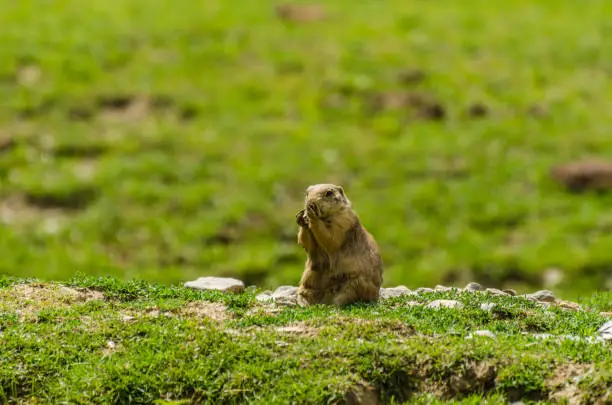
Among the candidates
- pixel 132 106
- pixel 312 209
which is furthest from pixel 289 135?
pixel 312 209

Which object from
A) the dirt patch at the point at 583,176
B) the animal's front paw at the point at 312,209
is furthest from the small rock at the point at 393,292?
the dirt patch at the point at 583,176

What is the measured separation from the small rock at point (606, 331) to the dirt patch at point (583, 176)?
46.9 ft

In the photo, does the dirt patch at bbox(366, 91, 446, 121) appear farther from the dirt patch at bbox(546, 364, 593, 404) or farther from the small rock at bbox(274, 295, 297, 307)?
the dirt patch at bbox(546, 364, 593, 404)

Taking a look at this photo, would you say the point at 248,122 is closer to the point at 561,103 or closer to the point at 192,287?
the point at 561,103

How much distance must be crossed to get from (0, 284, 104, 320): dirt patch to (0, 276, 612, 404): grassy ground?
0.17 feet

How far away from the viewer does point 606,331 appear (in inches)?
433

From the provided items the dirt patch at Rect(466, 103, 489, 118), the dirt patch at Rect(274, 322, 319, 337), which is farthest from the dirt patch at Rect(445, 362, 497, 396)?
the dirt patch at Rect(466, 103, 489, 118)

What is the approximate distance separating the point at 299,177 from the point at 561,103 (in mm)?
8203

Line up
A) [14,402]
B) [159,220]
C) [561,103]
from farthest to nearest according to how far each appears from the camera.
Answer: [561,103]
[159,220]
[14,402]

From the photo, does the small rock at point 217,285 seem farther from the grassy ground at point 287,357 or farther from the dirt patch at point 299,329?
the dirt patch at point 299,329

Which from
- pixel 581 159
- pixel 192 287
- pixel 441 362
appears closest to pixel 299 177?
pixel 581 159

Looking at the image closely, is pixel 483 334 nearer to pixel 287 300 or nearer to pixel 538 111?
pixel 287 300

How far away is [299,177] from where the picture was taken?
25156mm

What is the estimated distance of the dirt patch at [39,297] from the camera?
11.5 metres
